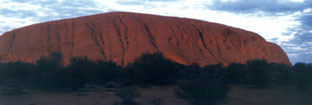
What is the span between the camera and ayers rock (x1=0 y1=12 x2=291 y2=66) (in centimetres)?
4656

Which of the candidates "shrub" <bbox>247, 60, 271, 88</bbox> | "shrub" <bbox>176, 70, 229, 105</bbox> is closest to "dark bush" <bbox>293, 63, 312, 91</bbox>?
"shrub" <bbox>247, 60, 271, 88</bbox>

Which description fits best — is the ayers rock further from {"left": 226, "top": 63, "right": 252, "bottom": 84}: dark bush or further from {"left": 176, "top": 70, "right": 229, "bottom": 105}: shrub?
{"left": 176, "top": 70, "right": 229, "bottom": 105}: shrub

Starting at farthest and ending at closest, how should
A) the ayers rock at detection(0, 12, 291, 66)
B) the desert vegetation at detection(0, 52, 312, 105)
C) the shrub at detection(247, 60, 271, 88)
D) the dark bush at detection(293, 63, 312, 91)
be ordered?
1. the ayers rock at detection(0, 12, 291, 66)
2. the shrub at detection(247, 60, 271, 88)
3. the desert vegetation at detection(0, 52, 312, 105)
4. the dark bush at detection(293, 63, 312, 91)

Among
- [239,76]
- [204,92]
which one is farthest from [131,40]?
[204,92]

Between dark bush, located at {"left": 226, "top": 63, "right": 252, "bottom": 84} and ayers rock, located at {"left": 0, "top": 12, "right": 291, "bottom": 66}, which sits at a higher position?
ayers rock, located at {"left": 0, "top": 12, "right": 291, "bottom": 66}

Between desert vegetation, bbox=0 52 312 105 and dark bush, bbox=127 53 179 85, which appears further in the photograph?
dark bush, bbox=127 53 179 85

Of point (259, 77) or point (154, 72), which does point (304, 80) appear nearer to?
point (259, 77)

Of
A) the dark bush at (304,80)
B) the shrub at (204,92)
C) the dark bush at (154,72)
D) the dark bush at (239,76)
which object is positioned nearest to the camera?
the shrub at (204,92)

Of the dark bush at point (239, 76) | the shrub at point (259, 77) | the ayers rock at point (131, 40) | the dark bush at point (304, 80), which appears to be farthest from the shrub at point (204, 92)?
the ayers rock at point (131, 40)

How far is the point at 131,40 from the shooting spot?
164 feet

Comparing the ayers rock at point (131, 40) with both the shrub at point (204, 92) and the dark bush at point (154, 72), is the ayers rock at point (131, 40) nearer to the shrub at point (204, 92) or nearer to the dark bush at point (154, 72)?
the dark bush at point (154, 72)

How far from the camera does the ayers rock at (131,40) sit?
153 ft

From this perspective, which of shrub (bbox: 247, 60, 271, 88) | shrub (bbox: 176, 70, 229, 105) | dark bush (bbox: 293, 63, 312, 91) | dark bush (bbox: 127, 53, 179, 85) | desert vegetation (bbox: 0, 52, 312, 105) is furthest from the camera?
dark bush (bbox: 127, 53, 179, 85)

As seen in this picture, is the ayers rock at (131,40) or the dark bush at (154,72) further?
the ayers rock at (131,40)
